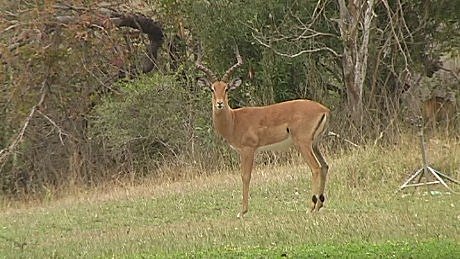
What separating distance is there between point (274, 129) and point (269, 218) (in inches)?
74.0

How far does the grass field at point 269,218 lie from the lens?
377 inches

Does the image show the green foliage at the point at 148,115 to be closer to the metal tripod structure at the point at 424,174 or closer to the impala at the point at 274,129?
the impala at the point at 274,129

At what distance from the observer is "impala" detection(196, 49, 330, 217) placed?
512 inches

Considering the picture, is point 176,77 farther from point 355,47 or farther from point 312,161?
A: point 312,161

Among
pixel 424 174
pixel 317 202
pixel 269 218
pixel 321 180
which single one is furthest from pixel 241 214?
pixel 424 174

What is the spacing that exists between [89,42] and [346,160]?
295 inches

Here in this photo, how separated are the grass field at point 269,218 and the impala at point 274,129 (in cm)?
57

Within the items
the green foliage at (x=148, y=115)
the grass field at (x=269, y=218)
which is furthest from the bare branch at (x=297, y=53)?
the grass field at (x=269, y=218)

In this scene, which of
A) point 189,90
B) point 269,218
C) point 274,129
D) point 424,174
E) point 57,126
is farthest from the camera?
point 189,90

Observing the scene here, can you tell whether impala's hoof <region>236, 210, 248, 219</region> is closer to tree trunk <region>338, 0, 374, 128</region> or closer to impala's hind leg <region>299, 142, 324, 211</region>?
impala's hind leg <region>299, 142, 324, 211</region>

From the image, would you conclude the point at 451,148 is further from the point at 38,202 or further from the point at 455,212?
the point at 38,202

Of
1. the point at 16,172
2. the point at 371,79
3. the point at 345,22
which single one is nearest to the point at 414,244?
the point at 345,22

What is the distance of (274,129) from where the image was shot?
13.3 m

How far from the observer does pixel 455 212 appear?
11.4 m
